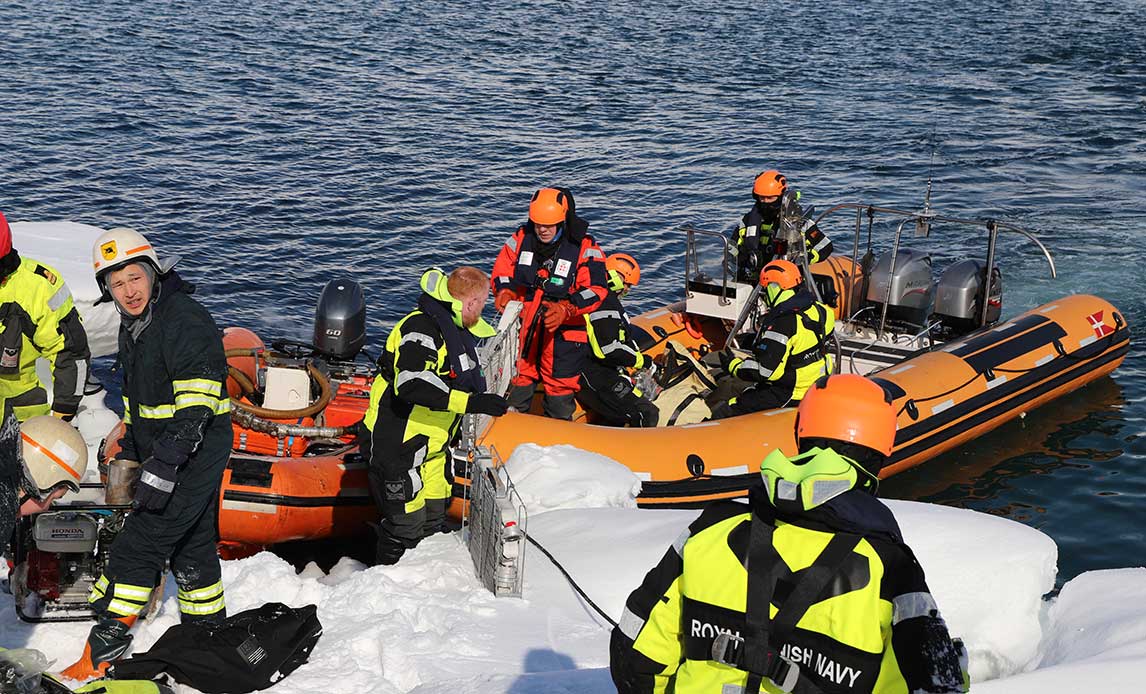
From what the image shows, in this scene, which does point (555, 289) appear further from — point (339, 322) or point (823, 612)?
point (823, 612)

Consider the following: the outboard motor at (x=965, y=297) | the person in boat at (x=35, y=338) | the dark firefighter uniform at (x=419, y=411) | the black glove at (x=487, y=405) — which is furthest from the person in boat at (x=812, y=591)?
the outboard motor at (x=965, y=297)

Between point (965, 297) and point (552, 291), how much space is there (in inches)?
137

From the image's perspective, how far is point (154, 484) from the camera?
3650 millimetres

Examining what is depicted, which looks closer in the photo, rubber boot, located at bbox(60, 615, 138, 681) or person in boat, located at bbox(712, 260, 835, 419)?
rubber boot, located at bbox(60, 615, 138, 681)

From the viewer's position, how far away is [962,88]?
19156 millimetres

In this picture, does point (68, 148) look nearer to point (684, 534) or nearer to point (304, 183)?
point (304, 183)

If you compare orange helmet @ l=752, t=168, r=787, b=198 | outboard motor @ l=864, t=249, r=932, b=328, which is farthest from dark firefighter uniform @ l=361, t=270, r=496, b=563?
outboard motor @ l=864, t=249, r=932, b=328

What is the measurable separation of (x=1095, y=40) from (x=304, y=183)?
1513 cm

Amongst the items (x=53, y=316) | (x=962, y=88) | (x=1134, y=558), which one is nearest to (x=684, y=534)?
(x=53, y=316)

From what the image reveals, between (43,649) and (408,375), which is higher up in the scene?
(408,375)

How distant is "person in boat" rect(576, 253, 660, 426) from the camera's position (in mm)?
6645

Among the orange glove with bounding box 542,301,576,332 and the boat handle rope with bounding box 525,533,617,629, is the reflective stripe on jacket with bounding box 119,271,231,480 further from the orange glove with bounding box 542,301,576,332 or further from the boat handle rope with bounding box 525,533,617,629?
the orange glove with bounding box 542,301,576,332

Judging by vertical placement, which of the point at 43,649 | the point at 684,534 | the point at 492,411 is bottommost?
the point at 43,649

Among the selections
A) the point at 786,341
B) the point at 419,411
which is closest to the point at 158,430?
the point at 419,411
